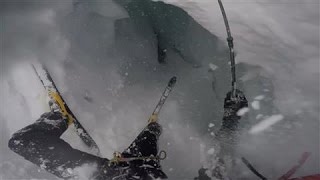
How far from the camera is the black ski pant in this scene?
6.55 m

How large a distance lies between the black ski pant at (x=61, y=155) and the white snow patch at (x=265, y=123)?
11.7 ft

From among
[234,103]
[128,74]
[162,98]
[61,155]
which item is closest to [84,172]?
[61,155]

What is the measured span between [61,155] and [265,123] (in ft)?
18.6

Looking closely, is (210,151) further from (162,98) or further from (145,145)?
(145,145)

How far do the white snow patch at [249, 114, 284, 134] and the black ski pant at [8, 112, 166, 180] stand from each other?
3567 mm

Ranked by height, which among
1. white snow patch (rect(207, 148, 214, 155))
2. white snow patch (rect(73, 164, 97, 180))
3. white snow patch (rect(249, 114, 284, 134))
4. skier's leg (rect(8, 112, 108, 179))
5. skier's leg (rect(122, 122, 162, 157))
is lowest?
white snow patch (rect(249, 114, 284, 134))

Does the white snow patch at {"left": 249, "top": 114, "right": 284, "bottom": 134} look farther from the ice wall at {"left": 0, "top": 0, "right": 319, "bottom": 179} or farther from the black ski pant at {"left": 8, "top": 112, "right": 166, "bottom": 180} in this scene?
the black ski pant at {"left": 8, "top": 112, "right": 166, "bottom": 180}

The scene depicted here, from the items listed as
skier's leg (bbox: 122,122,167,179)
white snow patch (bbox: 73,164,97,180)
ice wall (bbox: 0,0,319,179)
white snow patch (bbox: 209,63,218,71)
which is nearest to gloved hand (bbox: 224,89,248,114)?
ice wall (bbox: 0,0,319,179)

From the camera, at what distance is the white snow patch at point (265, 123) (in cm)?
952

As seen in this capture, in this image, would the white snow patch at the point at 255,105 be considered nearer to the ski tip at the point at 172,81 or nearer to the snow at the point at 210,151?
the snow at the point at 210,151

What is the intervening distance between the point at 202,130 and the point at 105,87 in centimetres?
258

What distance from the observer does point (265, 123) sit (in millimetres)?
9883

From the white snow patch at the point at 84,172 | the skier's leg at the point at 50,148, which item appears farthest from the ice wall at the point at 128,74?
the white snow patch at the point at 84,172

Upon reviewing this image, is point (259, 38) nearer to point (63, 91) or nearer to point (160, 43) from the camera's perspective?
point (160, 43)
